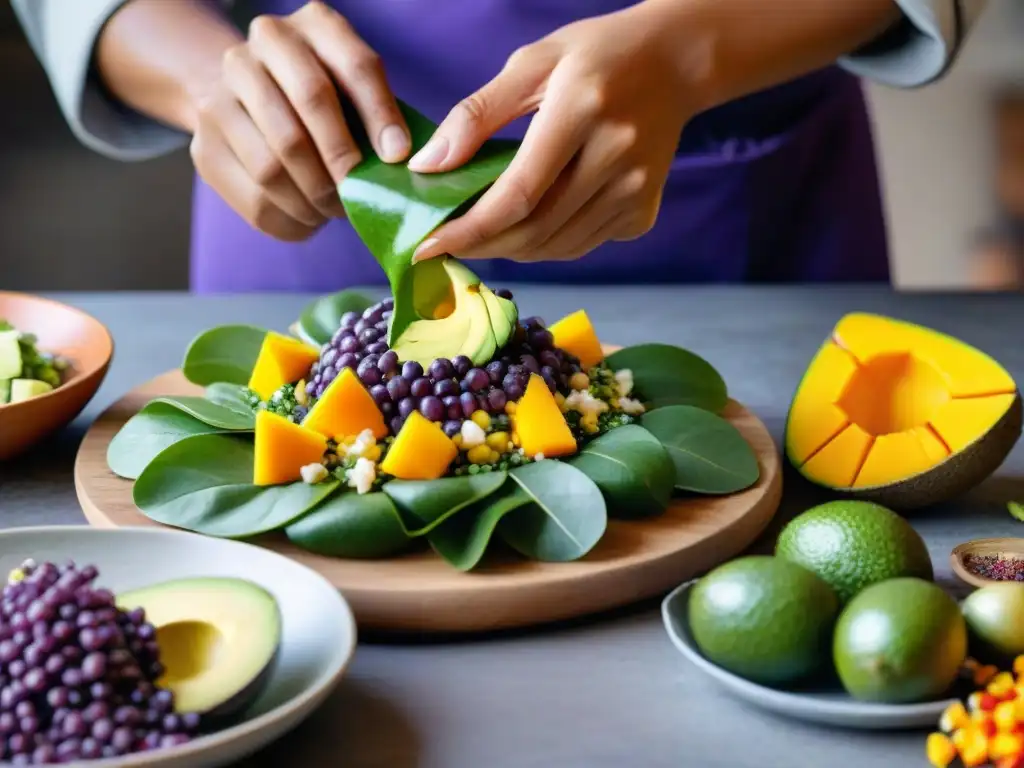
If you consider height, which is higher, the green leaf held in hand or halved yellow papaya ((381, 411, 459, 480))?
halved yellow papaya ((381, 411, 459, 480))

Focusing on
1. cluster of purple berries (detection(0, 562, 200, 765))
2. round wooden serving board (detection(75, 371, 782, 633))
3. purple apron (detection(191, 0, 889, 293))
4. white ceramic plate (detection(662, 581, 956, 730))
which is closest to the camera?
cluster of purple berries (detection(0, 562, 200, 765))

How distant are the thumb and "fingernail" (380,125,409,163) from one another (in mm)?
27

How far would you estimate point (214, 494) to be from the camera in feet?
3.68

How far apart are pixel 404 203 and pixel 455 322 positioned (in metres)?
0.13

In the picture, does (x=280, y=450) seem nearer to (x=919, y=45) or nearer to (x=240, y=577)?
(x=240, y=577)

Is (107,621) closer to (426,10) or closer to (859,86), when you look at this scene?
(426,10)

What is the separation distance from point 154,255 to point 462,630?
9.24ft

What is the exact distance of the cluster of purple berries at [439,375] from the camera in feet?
3.84

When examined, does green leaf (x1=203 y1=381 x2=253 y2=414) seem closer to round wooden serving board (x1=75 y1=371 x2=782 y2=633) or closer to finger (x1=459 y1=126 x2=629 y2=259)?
round wooden serving board (x1=75 y1=371 x2=782 y2=633)

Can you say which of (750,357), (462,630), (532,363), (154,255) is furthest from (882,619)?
(154,255)

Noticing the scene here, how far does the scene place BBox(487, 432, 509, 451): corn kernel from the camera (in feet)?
3.81

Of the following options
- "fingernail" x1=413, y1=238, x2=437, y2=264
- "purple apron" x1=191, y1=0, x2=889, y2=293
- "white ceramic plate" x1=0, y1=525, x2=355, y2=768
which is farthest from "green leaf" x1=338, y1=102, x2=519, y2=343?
"purple apron" x1=191, y1=0, x2=889, y2=293

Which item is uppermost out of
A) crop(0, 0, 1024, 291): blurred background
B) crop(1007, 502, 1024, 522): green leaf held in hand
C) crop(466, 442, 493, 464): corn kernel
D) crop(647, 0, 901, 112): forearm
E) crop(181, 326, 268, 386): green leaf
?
crop(647, 0, 901, 112): forearm

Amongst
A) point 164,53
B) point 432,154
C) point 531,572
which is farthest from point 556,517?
point 164,53
